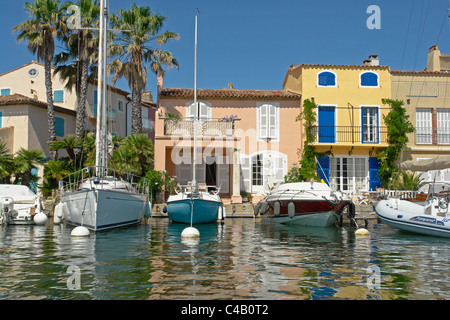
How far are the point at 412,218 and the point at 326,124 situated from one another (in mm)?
12864

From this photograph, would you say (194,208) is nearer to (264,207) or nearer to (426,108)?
(264,207)

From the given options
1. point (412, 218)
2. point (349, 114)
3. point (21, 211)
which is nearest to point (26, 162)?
point (21, 211)

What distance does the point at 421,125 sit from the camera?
91.9ft

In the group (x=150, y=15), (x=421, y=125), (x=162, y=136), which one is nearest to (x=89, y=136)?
(x=162, y=136)

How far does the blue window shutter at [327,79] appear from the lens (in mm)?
28219

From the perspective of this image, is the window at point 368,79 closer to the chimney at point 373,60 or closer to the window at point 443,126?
the chimney at point 373,60

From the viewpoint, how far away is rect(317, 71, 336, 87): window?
28.2 meters

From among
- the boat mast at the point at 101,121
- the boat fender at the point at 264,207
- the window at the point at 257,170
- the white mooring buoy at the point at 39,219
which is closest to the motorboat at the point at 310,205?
the boat fender at the point at 264,207

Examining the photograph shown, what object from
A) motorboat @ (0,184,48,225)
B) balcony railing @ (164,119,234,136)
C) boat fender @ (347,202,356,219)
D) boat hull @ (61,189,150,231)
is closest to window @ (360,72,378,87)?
balcony railing @ (164,119,234,136)

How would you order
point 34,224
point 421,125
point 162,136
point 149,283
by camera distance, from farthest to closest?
1. point 421,125
2. point 162,136
3. point 34,224
4. point 149,283

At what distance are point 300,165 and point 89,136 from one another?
499 inches

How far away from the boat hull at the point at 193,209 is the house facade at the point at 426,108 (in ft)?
44.7

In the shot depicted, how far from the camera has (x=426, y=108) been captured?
91.9 feet

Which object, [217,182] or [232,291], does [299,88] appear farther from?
[232,291]
